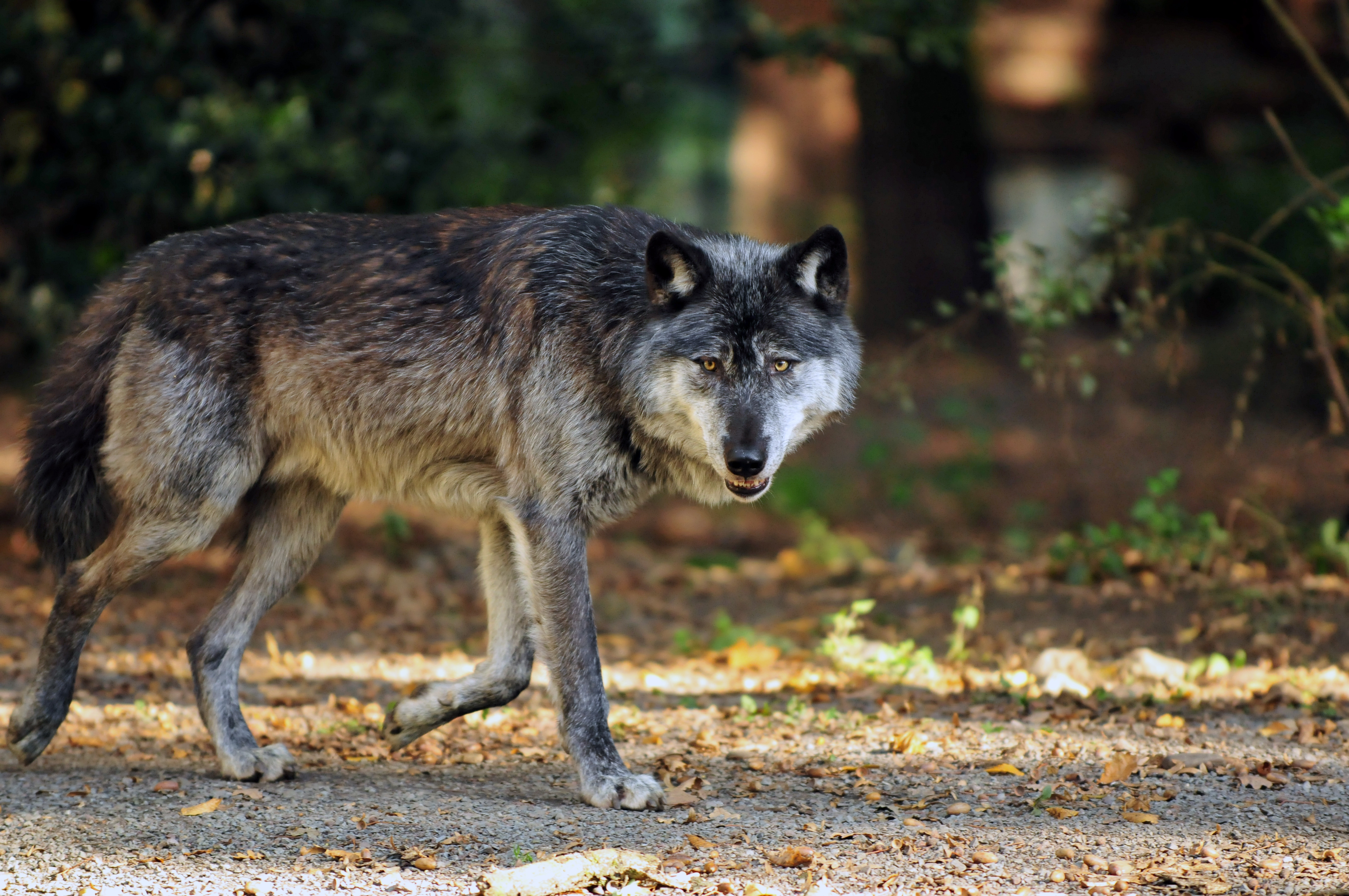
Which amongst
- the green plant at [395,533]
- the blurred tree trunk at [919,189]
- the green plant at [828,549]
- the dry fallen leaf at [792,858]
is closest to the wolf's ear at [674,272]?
the dry fallen leaf at [792,858]

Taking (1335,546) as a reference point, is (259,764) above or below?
below

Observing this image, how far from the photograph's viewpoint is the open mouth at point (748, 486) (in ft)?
14.4

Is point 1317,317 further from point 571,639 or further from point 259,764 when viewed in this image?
point 259,764

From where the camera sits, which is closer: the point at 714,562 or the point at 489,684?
the point at 489,684

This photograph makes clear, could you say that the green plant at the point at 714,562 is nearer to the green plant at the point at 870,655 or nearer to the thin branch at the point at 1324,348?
the green plant at the point at 870,655

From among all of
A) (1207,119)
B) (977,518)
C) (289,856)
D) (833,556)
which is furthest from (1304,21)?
(289,856)

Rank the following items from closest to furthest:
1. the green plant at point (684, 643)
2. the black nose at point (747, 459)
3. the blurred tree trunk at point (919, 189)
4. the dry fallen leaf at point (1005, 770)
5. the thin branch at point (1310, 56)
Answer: the black nose at point (747, 459), the dry fallen leaf at point (1005, 770), the thin branch at point (1310, 56), the green plant at point (684, 643), the blurred tree trunk at point (919, 189)

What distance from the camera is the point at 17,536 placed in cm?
826

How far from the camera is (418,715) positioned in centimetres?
482

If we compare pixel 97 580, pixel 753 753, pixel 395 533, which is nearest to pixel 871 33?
pixel 395 533

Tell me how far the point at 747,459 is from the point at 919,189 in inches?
378

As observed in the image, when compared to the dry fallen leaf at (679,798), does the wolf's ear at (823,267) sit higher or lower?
higher

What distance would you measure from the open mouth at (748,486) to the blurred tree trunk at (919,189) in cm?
889

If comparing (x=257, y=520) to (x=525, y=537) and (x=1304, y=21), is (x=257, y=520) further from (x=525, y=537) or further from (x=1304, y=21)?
(x=1304, y=21)
